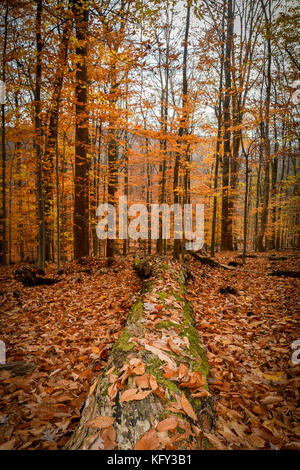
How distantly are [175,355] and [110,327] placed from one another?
1.77 metres

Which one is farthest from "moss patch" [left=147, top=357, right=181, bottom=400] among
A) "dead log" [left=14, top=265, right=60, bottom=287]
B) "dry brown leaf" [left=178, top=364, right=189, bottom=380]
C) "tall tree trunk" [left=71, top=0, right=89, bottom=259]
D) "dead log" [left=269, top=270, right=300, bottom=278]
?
"tall tree trunk" [left=71, top=0, right=89, bottom=259]

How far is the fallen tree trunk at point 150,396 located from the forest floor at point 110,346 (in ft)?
0.97

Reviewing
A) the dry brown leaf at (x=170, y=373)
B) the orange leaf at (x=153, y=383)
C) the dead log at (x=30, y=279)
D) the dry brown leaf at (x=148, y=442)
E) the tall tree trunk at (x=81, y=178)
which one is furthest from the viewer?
the tall tree trunk at (x=81, y=178)

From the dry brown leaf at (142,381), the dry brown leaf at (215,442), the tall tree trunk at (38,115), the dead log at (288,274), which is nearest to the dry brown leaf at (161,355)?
the dry brown leaf at (142,381)

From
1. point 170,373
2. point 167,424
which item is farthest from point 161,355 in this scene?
point 167,424

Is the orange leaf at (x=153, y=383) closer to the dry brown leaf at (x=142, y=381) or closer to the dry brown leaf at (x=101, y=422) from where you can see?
the dry brown leaf at (x=142, y=381)

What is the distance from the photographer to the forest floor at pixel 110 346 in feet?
5.83

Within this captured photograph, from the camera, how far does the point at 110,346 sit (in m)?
3.02

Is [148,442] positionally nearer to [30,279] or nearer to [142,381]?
[142,381]

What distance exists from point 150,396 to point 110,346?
5.15 feet

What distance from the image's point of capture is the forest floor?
70.0 inches

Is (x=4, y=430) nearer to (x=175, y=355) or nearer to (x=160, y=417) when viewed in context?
(x=160, y=417)
